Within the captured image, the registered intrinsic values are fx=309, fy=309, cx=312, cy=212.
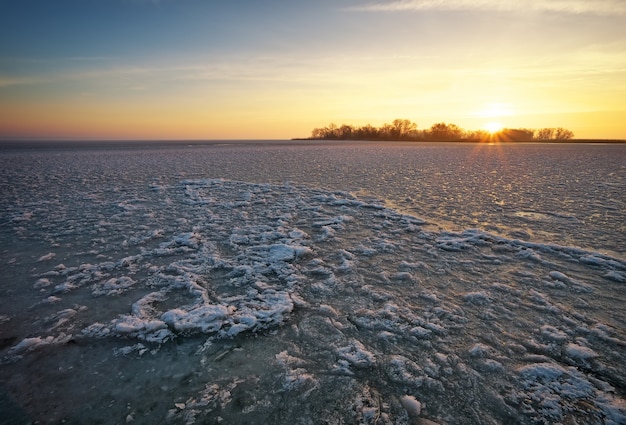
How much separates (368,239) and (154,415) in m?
3.93

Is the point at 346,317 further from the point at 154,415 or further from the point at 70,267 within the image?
the point at 70,267

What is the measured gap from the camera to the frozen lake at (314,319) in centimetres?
210

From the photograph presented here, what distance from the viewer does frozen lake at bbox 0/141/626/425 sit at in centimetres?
210

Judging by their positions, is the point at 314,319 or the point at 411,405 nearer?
the point at 411,405

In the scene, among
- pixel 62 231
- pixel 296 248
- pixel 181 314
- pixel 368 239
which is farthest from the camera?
pixel 62 231

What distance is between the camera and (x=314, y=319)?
305 cm

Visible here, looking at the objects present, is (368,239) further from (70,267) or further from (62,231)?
(62,231)

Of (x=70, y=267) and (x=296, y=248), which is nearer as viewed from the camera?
(x=70, y=267)

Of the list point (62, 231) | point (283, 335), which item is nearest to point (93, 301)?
point (283, 335)

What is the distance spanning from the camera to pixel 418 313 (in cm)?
312

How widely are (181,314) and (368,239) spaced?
3.23 metres

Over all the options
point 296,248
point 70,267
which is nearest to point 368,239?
point 296,248

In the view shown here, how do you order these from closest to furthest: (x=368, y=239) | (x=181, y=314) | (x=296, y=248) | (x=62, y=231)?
(x=181, y=314) → (x=296, y=248) → (x=368, y=239) → (x=62, y=231)

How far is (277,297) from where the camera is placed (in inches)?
134
